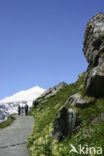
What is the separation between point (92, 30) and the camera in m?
24.1

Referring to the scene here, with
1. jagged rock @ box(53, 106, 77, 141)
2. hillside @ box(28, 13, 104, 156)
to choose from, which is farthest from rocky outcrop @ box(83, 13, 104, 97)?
jagged rock @ box(53, 106, 77, 141)

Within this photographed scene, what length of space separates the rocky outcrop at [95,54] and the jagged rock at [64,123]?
251cm

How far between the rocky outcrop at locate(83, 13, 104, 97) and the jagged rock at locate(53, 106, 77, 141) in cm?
251

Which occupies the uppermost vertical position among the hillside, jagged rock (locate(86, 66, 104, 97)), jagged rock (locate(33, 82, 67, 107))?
jagged rock (locate(33, 82, 67, 107))

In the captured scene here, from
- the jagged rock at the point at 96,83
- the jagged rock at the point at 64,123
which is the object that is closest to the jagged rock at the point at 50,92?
the jagged rock at the point at 96,83

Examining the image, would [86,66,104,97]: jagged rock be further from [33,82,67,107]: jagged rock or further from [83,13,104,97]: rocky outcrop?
[33,82,67,107]: jagged rock

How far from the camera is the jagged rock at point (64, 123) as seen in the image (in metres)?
15.1

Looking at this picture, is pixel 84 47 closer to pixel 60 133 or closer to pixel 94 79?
pixel 94 79

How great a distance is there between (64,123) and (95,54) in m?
7.97

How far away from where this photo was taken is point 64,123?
51.7 ft

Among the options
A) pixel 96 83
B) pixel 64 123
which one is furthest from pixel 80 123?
pixel 96 83

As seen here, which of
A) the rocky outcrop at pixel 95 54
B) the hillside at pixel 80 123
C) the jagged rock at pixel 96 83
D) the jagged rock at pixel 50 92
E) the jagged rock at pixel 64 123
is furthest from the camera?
the jagged rock at pixel 50 92

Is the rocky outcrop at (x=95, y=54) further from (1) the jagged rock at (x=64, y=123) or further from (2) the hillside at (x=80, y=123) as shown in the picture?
(1) the jagged rock at (x=64, y=123)

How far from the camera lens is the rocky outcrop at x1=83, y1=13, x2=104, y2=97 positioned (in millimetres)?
16406
